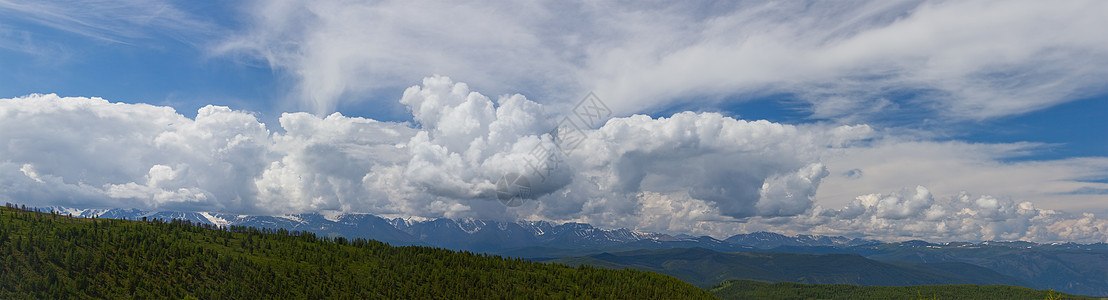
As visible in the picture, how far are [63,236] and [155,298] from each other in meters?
47.8

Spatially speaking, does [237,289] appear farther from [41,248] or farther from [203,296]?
[41,248]

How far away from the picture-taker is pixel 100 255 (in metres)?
179

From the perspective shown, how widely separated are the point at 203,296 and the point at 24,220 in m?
72.3

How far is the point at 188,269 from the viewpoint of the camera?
196 metres

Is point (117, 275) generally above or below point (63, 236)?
below

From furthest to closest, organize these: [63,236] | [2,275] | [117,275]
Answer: [63,236] → [117,275] → [2,275]

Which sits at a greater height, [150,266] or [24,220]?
[24,220]

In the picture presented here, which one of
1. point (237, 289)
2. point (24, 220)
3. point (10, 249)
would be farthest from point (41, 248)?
point (237, 289)

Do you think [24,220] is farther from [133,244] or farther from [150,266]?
[150,266]

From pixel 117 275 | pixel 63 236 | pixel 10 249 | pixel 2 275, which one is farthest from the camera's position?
pixel 63 236

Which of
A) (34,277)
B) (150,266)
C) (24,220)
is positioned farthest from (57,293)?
(24,220)

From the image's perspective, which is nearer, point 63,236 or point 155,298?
point 155,298

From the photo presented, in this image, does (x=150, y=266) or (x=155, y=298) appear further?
(x=150, y=266)

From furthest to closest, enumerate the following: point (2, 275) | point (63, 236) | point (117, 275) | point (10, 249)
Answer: point (63, 236) < point (117, 275) < point (10, 249) < point (2, 275)
